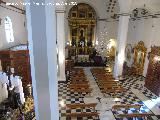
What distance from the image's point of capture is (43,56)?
2.90 meters

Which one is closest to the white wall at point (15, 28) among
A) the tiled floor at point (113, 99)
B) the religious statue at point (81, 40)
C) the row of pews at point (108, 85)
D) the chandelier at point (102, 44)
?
the tiled floor at point (113, 99)

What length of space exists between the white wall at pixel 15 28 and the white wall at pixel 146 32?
9666 millimetres

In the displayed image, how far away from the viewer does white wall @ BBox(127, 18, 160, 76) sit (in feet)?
45.0

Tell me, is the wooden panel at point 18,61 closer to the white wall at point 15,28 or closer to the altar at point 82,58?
the white wall at point 15,28

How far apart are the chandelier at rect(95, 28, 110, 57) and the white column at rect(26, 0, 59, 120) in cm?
1767

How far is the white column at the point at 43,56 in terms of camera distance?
A: 274 cm

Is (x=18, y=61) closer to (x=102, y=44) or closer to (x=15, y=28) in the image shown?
(x=15, y=28)

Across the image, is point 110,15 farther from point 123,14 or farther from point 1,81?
point 1,81

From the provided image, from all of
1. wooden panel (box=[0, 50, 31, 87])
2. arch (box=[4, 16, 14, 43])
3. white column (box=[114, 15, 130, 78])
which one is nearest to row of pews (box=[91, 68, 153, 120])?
white column (box=[114, 15, 130, 78])

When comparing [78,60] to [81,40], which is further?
[81,40]

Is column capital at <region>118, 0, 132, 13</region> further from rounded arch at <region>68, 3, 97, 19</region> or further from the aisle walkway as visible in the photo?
rounded arch at <region>68, 3, 97, 19</region>

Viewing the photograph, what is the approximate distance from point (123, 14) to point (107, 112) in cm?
751

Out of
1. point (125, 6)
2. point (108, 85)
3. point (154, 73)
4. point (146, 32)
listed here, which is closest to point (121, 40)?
point (125, 6)

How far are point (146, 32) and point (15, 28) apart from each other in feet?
34.1
